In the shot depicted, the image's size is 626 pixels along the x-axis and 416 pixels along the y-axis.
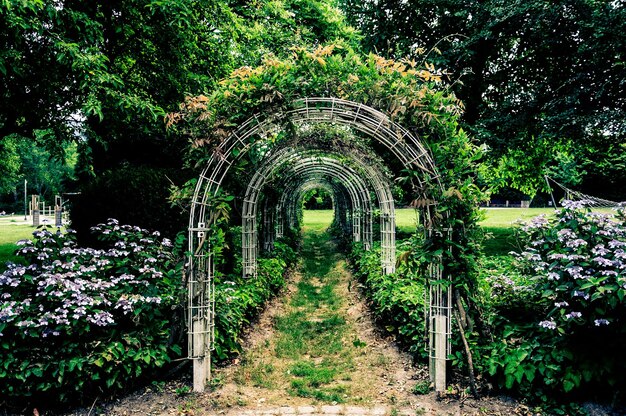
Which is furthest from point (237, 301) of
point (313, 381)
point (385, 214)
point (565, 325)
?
point (385, 214)

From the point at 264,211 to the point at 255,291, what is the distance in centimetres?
401

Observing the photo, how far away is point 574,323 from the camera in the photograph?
3.60 m

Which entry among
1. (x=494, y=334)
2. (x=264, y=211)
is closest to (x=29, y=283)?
(x=494, y=334)

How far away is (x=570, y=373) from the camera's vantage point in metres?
3.52

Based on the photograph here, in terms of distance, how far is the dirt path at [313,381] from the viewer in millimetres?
3805

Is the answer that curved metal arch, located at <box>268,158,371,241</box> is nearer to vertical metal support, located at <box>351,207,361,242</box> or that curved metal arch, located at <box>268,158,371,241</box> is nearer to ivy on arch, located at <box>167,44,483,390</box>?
vertical metal support, located at <box>351,207,361,242</box>

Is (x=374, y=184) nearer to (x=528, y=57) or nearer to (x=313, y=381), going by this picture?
(x=313, y=381)

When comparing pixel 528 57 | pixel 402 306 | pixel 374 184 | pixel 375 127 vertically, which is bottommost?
pixel 402 306

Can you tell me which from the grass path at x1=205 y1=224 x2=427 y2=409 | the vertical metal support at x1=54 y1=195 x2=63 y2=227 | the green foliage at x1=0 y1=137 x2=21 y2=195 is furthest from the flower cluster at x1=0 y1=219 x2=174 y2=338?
the vertical metal support at x1=54 y1=195 x2=63 y2=227

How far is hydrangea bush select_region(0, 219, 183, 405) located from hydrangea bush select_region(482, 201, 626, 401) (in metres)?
3.29

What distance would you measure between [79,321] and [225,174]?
1.98 m

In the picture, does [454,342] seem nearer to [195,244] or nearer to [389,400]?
[389,400]

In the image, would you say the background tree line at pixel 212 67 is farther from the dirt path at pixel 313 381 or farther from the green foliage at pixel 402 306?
the dirt path at pixel 313 381

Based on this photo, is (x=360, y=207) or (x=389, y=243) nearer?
(x=389, y=243)
